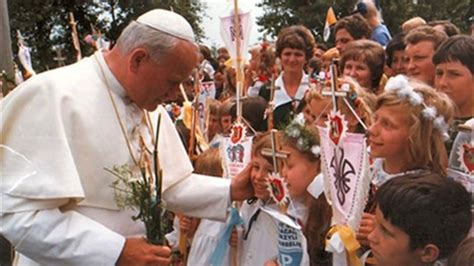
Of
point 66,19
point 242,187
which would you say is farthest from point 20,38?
point 242,187

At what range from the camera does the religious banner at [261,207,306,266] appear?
268 centimetres

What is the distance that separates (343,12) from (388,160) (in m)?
3.01

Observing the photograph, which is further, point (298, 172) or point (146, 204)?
point (298, 172)

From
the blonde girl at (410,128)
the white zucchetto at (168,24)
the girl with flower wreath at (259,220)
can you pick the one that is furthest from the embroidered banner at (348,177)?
the white zucchetto at (168,24)

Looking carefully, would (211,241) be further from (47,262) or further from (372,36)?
(372,36)

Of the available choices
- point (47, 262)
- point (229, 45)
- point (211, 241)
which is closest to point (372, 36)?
point (229, 45)

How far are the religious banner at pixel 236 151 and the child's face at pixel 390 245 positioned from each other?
3.46ft

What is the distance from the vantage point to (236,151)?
3.26 metres

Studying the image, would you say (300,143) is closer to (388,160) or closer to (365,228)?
(388,160)

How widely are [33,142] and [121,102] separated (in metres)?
0.39

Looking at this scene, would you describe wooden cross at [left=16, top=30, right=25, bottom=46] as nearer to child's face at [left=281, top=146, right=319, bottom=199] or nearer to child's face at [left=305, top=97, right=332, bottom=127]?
child's face at [left=305, top=97, right=332, bottom=127]

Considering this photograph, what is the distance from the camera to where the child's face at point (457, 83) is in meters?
2.66

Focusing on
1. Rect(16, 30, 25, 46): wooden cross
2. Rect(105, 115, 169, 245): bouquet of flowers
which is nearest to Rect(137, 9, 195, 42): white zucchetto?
Rect(105, 115, 169, 245): bouquet of flowers

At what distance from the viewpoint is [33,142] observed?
8.46 ft
